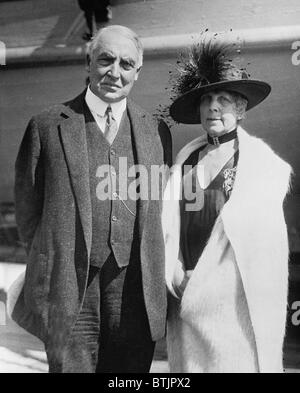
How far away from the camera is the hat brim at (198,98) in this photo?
10.3 feet

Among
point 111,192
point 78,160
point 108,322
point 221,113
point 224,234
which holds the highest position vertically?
point 221,113

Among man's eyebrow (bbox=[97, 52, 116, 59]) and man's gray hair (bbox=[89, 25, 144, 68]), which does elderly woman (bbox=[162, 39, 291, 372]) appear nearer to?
man's gray hair (bbox=[89, 25, 144, 68])

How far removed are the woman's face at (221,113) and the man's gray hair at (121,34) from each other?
46 centimetres

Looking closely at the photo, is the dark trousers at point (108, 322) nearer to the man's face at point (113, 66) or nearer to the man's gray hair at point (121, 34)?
the man's face at point (113, 66)

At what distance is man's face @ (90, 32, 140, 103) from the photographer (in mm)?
3111

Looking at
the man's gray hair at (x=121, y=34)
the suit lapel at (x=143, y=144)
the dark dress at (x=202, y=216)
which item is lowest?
the dark dress at (x=202, y=216)

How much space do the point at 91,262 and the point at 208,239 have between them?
2.19 ft

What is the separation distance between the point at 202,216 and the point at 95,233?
621 millimetres

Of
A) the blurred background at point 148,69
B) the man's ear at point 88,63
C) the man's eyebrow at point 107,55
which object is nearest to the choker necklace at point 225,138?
the blurred background at point 148,69

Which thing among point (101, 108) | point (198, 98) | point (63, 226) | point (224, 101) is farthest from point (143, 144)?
point (63, 226)

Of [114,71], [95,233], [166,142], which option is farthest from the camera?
[166,142]

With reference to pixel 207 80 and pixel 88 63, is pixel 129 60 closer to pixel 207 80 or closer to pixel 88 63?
pixel 88 63

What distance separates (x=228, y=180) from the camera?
123 inches
